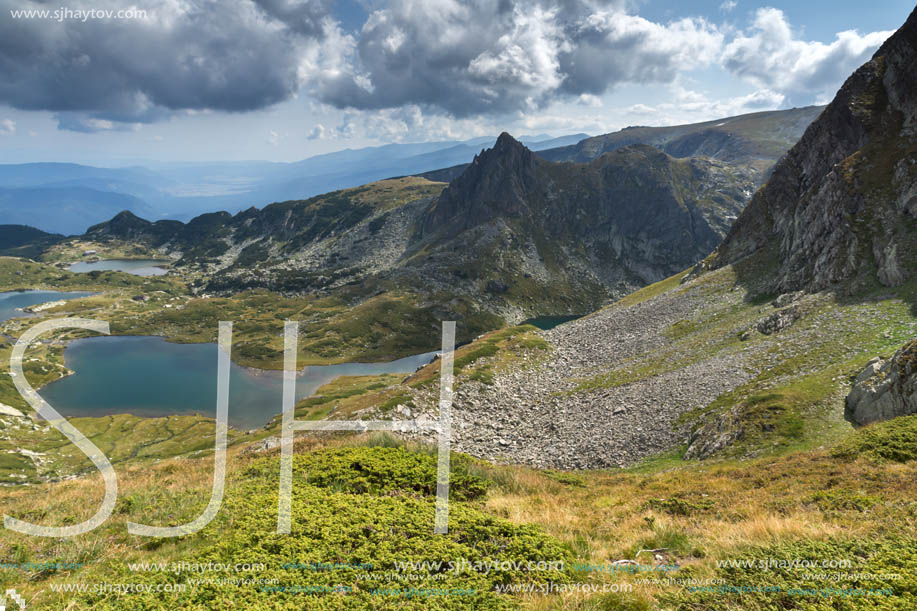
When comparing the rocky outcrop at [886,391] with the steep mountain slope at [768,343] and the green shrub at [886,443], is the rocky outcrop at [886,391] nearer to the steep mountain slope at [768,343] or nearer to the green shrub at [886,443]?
the steep mountain slope at [768,343]

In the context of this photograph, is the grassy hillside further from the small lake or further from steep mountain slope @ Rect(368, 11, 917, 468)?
the small lake

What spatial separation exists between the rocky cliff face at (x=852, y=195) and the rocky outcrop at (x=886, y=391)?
28.9m

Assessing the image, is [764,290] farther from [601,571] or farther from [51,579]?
[51,579]

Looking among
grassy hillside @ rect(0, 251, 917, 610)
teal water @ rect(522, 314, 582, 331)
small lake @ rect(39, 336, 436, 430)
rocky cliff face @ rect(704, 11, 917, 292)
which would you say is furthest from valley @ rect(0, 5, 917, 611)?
teal water @ rect(522, 314, 582, 331)

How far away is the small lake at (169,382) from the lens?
389 ft

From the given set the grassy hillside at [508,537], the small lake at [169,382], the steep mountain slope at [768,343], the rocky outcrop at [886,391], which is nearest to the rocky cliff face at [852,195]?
the steep mountain slope at [768,343]

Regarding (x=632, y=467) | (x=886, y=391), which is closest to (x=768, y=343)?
(x=886, y=391)

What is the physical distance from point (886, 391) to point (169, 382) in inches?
6729

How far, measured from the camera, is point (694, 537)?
12.4 meters

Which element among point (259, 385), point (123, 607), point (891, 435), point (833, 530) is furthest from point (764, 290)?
point (259, 385)

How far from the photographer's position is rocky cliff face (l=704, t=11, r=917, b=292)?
5266 cm

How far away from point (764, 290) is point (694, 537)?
249 feet

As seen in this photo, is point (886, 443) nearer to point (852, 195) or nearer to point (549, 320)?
point (852, 195)

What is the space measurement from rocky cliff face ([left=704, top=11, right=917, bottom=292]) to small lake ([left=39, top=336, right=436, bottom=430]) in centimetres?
10425
